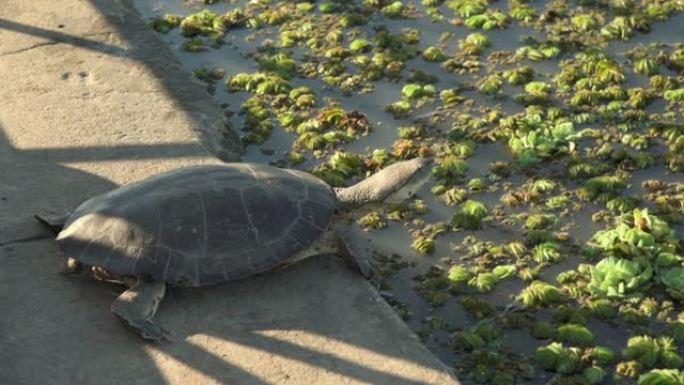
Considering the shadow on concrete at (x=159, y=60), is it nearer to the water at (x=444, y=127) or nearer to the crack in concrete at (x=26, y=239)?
the water at (x=444, y=127)

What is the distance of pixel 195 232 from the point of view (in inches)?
203

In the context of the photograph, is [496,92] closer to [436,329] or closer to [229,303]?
[436,329]

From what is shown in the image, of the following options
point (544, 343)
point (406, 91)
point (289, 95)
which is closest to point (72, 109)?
point (289, 95)

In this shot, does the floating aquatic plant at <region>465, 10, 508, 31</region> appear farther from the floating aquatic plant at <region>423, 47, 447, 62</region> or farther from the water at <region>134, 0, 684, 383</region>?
the floating aquatic plant at <region>423, 47, 447, 62</region>

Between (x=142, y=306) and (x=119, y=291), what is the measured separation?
0.34 meters

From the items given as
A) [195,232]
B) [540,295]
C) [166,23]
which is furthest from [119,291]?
[166,23]

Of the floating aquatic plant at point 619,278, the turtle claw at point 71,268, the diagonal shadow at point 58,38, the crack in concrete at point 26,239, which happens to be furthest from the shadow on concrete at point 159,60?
the floating aquatic plant at point 619,278

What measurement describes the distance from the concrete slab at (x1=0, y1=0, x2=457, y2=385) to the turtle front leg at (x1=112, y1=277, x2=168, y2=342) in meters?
0.07

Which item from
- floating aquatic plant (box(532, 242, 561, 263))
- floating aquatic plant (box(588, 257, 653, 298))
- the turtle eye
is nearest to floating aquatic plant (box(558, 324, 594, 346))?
floating aquatic plant (box(588, 257, 653, 298))

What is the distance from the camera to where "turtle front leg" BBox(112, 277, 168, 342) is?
16.3 ft

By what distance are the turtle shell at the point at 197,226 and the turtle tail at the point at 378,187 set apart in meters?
0.26

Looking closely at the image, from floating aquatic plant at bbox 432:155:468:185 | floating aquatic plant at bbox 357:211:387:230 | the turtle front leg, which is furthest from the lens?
floating aquatic plant at bbox 432:155:468:185

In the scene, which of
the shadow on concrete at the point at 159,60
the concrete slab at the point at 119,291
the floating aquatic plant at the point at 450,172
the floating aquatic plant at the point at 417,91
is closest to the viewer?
the concrete slab at the point at 119,291

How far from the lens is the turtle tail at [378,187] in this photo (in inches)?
223
